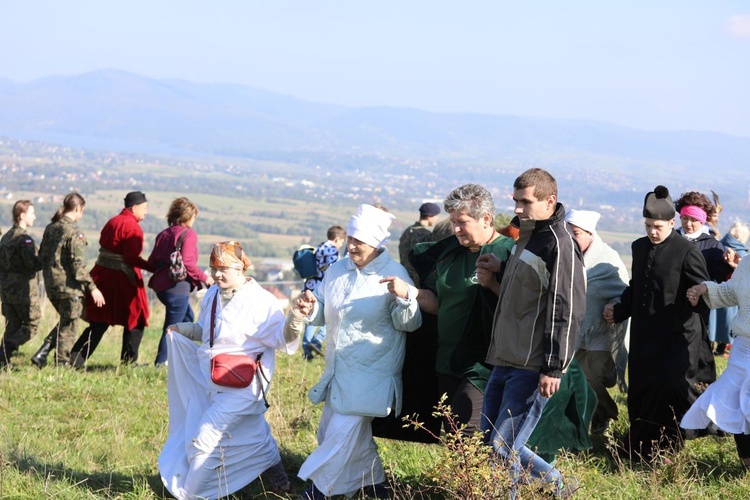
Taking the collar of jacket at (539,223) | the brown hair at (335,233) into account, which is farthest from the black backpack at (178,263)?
the collar of jacket at (539,223)

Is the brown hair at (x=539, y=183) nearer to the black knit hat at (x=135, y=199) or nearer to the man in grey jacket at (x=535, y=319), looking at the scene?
the man in grey jacket at (x=535, y=319)

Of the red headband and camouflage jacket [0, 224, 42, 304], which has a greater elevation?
the red headband

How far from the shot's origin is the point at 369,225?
5.23 metres

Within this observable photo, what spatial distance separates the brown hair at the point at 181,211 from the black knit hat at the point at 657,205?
15.9 feet

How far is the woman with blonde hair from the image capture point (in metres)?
9.16

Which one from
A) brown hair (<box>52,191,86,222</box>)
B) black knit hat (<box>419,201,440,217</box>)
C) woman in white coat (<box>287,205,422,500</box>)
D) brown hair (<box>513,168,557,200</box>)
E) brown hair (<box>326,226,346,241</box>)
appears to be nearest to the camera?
brown hair (<box>513,168,557,200</box>)

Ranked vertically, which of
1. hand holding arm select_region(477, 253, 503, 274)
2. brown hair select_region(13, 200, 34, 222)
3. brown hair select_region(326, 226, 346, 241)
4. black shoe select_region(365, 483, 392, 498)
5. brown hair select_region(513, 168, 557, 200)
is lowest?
black shoe select_region(365, 483, 392, 498)

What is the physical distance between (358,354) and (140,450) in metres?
2.33

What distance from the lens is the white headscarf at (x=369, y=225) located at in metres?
5.22

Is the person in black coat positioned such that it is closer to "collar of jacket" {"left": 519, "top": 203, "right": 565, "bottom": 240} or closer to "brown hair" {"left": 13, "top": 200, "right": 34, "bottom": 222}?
"collar of jacket" {"left": 519, "top": 203, "right": 565, "bottom": 240}

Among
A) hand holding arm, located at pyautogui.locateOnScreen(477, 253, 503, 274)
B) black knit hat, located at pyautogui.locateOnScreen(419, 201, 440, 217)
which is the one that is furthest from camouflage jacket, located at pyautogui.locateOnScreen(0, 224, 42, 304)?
hand holding arm, located at pyautogui.locateOnScreen(477, 253, 503, 274)

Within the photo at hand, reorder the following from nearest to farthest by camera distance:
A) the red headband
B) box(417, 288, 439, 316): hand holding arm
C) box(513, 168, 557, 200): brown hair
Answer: box(513, 168, 557, 200): brown hair, box(417, 288, 439, 316): hand holding arm, the red headband

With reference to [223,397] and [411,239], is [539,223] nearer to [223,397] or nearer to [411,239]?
[223,397]

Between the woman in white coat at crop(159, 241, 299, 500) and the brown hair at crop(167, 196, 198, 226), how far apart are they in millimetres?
3458
